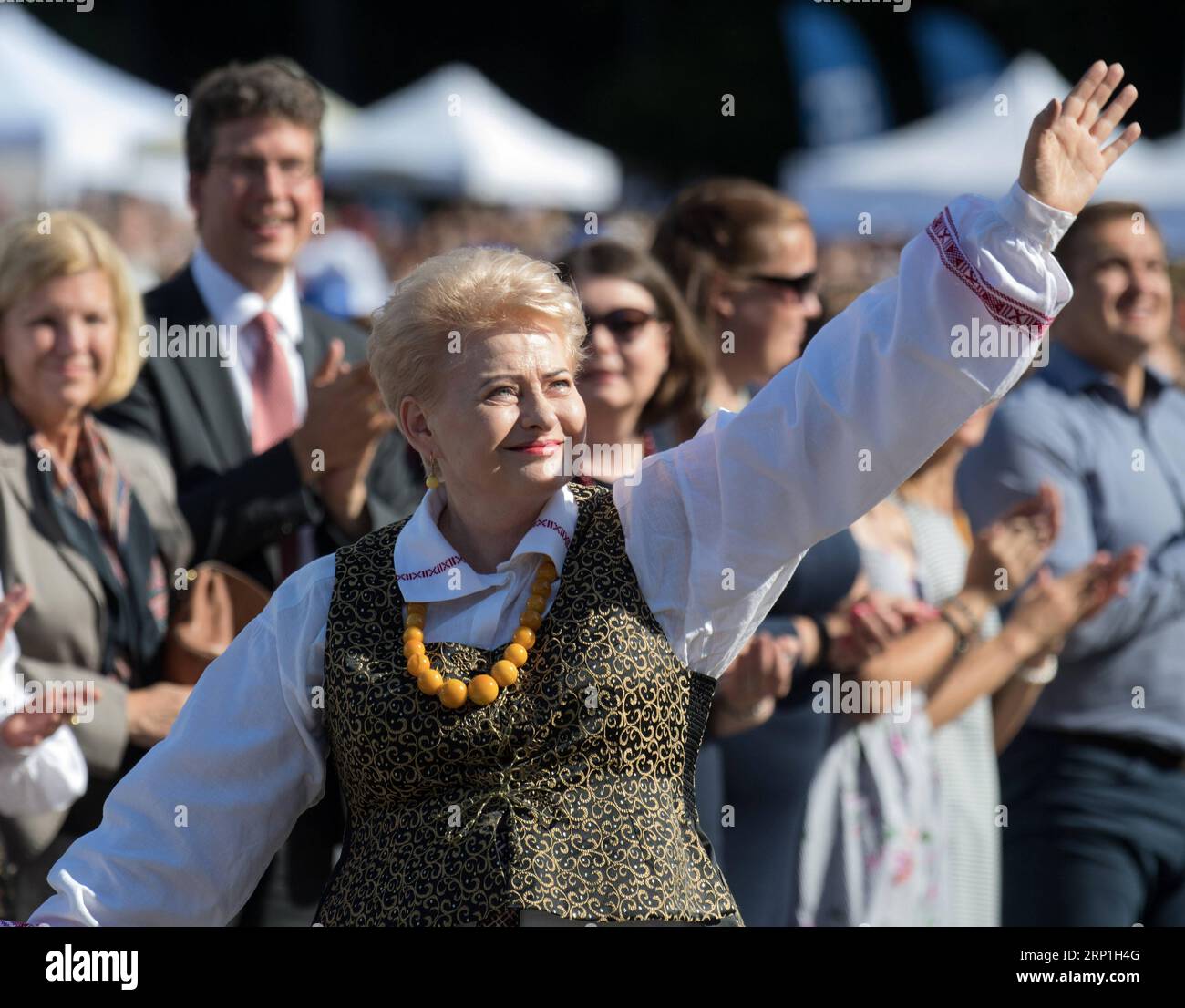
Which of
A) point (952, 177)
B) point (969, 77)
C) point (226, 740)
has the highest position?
point (969, 77)

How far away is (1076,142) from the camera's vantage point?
2.52 metres

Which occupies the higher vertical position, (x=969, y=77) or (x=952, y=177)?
(x=969, y=77)

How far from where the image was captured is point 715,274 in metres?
4.90

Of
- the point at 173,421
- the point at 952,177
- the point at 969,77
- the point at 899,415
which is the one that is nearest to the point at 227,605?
the point at 173,421

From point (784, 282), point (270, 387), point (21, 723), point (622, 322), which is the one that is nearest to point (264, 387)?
point (270, 387)

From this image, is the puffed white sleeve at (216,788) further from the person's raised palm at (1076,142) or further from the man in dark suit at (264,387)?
the man in dark suit at (264,387)

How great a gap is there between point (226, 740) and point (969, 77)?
1935cm

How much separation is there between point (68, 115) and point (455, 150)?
13.9 ft

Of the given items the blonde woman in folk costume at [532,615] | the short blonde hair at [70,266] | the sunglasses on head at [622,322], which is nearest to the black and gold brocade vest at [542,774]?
the blonde woman in folk costume at [532,615]

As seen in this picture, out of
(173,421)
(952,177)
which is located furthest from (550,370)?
(952,177)

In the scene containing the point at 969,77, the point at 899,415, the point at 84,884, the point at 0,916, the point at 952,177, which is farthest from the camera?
the point at 969,77

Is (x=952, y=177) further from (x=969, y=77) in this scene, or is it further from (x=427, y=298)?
(x=427, y=298)

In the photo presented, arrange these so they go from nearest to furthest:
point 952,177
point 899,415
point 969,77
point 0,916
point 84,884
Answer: point 899,415 < point 84,884 < point 0,916 < point 952,177 < point 969,77
